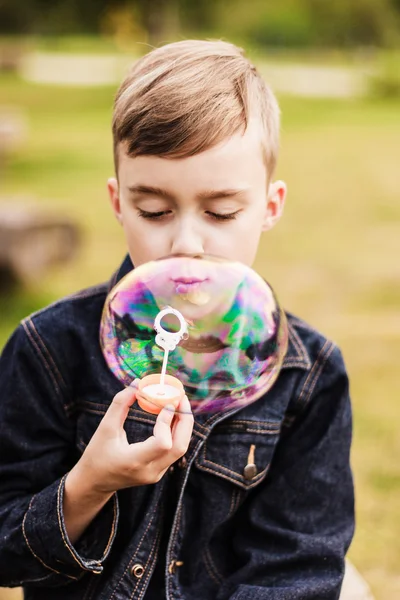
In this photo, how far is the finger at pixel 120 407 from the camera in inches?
70.0

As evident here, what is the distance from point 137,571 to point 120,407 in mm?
501

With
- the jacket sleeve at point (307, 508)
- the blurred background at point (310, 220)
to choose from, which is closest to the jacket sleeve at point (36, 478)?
the jacket sleeve at point (307, 508)

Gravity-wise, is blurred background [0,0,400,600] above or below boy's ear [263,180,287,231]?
below

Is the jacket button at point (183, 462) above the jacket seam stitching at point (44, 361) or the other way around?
the other way around

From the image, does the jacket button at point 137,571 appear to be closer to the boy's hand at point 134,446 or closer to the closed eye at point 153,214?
the boy's hand at point 134,446

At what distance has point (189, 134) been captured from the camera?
1.96 metres

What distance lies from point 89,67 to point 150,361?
3500cm

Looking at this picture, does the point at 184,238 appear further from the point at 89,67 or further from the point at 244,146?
the point at 89,67

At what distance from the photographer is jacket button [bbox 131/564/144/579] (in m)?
2.08

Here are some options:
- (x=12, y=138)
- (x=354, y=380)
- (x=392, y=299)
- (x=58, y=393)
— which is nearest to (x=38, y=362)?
(x=58, y=393)

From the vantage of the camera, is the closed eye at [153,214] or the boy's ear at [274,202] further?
the boy's ear at [274,202]

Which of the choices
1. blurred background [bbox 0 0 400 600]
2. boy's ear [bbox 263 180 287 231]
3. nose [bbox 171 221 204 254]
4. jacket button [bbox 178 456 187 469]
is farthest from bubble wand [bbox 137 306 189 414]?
blurred background [bbox 0 0 400 600]

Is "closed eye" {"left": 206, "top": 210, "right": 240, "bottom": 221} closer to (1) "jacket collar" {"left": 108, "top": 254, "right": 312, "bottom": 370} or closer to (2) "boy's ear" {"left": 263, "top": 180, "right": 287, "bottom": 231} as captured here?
(2) "boy's ear" {"left": 263, "top": 180, "right": 287, "bottom": 231}

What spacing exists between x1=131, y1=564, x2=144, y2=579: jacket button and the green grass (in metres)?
1.37
